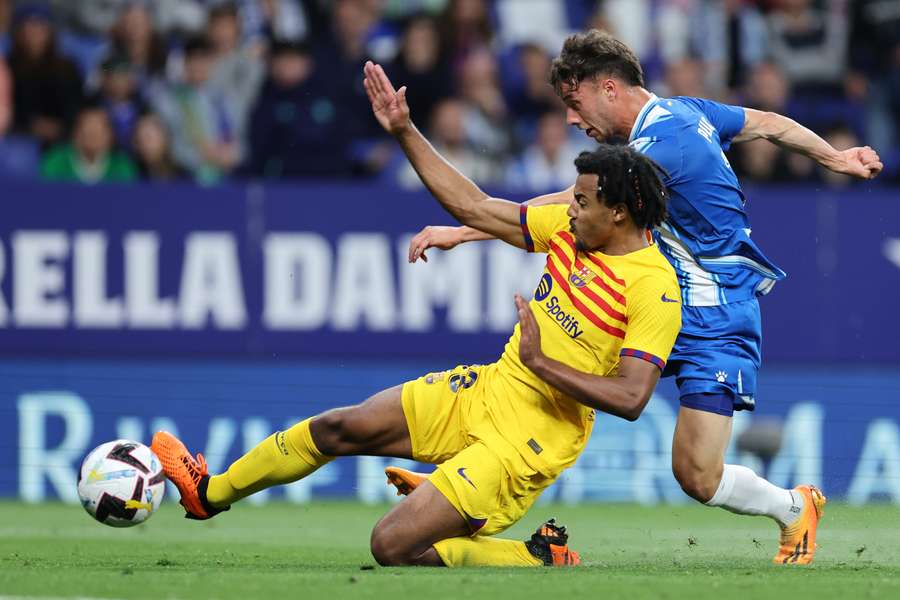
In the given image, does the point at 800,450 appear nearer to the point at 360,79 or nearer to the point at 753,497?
the point at 753,497

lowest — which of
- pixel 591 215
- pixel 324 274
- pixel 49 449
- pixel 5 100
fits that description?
pixel 49 449

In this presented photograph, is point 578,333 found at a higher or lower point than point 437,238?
lower

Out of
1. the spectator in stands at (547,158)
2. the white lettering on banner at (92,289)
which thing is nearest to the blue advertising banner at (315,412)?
the white lettering on banner at (92,289)

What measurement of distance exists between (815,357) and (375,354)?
3147mm

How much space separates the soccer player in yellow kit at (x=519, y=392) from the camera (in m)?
6.96

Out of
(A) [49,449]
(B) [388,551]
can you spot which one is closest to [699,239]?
(B) [388,551]

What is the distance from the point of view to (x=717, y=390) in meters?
7.41

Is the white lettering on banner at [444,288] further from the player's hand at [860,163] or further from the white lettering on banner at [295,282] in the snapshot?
the player's hand at [860,163]

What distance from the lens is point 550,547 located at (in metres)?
→ 7.48

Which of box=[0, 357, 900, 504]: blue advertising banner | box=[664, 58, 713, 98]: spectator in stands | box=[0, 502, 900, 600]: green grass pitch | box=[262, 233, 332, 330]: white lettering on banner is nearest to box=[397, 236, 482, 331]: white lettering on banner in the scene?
box=[0, 357, 900, 504]: blue advertising banner

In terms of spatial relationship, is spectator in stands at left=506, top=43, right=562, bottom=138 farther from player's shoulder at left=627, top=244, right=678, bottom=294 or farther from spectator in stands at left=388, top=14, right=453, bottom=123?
player's shoulder at left=627, top=244, right=678, bottom=294

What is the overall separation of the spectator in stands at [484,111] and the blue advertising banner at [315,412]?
6.89 feet

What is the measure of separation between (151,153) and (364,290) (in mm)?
2048

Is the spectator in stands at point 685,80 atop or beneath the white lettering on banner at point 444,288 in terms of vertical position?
atop
